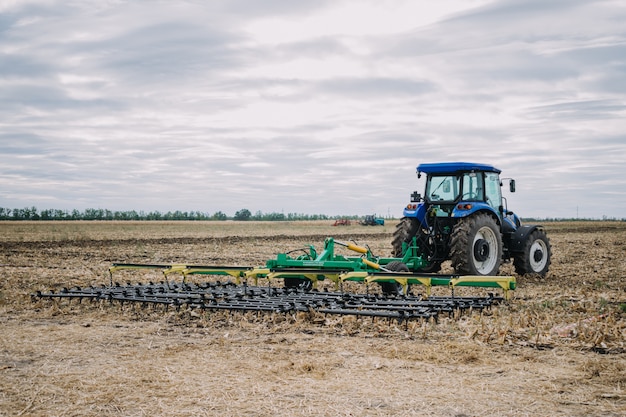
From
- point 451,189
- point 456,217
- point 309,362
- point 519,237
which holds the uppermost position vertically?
point 451,189

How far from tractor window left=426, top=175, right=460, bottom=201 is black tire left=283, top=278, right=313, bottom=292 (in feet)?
11.5

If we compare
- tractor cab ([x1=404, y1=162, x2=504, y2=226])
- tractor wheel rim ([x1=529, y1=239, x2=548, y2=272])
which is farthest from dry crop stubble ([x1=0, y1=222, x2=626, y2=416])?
tractor wheel rim ([x1=529, y1=239, x2=548, y2=272])

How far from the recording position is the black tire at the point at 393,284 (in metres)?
10.6

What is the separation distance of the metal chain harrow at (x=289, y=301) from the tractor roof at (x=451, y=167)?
3.88 metres

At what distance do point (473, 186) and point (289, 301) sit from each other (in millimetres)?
5895

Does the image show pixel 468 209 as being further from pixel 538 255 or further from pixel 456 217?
pixel 538 255

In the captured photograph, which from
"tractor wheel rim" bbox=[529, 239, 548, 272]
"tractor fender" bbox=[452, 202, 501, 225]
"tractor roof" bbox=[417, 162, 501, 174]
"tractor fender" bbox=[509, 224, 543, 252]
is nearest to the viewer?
"tractor fender" bbox=[452, 202, 501, 225]

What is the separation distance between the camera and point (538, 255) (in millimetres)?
14164

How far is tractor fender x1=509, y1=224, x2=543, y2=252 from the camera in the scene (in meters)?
13.6

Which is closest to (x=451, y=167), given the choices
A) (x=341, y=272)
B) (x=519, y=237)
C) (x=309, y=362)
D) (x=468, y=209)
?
(x=468, y=209)

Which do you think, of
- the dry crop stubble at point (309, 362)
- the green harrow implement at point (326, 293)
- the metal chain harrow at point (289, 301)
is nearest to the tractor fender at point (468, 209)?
the green harrow implement at point (326, 293)

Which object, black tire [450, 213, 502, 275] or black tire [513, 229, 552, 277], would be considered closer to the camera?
black tire [450, 213, 502, 275]

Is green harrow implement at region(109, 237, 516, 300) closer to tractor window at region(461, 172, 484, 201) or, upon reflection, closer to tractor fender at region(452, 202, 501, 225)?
tractor fender at region(452, 202, 501, 225)

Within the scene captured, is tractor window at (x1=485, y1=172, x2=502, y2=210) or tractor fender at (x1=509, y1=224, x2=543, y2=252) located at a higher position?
tractor window at (x1=485, y1=172, x2=502, y2=210)
